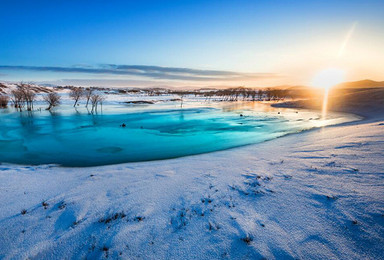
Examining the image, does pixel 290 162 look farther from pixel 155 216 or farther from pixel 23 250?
pixel 23 250

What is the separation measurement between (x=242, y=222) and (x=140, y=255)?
239 centimetres

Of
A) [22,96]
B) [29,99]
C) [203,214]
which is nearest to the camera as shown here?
[203,214]

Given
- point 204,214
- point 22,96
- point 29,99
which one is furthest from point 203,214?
point 22,96

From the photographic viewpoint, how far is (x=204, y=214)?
16.1ft

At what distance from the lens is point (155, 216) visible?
489cm

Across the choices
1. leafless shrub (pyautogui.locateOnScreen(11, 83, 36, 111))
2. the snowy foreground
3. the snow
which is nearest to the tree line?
leafless shrub (pyautogui.locateOnScreen(11, 83, 36, 111))

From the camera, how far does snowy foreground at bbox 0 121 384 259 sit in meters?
3.79

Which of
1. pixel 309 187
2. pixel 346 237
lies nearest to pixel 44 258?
pixel 346 237

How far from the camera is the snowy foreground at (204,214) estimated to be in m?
3.79

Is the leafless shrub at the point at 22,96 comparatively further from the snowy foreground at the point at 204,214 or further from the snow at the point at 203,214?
the snow at the point at 203,214

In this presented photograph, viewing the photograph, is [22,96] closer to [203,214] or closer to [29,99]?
[29,99]

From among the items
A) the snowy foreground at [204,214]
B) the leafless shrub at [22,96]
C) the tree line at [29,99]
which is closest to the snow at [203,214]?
the snowy foreground at [204,214]

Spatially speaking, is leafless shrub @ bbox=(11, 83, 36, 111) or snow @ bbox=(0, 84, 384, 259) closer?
snow @ bbox=(0, 84, 384, 259)

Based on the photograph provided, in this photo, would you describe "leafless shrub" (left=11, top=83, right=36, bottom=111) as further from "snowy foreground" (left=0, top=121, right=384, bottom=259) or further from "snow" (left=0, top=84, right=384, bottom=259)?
"snow" (left=0, top=84, right=384, bottom=259)
